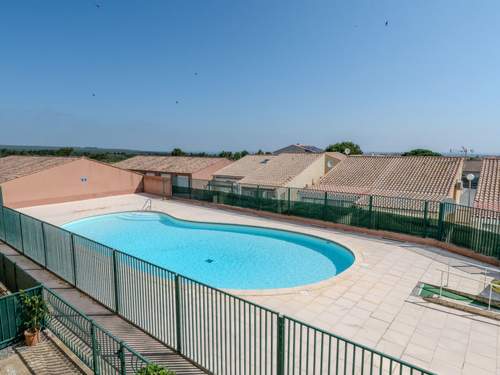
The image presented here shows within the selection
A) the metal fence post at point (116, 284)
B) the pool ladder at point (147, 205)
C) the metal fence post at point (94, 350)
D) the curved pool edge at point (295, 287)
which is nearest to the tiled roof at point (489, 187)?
the curved pool edge at point (295, 287)

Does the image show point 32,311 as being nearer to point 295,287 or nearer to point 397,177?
point 295,287

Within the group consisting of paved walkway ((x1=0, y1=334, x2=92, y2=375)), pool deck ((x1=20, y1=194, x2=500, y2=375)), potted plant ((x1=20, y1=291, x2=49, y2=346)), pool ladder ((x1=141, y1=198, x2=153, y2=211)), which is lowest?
pool ladder ((x1=141, y1=198, x2=153, y2=211))

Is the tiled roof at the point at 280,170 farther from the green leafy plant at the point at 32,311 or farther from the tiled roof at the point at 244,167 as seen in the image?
the green leafy plant at the point at 32,311

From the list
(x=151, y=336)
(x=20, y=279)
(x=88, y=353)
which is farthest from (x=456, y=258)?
(x=20, y=279)

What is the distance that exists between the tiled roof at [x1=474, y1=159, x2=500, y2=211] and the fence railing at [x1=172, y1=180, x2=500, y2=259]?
4210 millimetres

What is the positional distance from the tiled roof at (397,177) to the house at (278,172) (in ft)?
4.84

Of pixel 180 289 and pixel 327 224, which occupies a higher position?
pixel 180 289

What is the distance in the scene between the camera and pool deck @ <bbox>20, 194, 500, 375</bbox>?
238 inches

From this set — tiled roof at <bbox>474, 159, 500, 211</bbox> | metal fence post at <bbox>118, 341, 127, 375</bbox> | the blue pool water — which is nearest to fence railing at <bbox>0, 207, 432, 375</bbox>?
metal fence post at <bbox>118, 341, 127, 375</bbox>

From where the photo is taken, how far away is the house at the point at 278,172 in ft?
78.9

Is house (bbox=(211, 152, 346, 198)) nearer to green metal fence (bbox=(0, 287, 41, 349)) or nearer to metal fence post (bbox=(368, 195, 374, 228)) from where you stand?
metal fence post (bbox=(368, 195, 374, 228))

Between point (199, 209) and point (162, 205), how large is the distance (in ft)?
10.1

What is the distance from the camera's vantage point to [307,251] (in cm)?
1431

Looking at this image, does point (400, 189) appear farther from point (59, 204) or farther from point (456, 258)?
point (59, 204)
